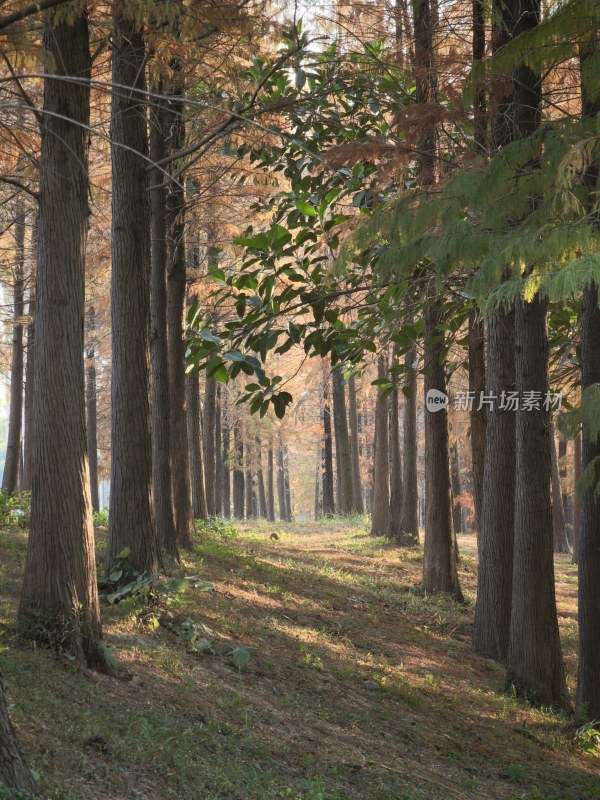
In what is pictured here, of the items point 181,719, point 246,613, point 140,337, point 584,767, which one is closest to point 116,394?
point 140,337

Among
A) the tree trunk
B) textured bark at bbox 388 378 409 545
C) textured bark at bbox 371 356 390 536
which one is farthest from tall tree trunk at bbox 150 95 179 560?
textured bark at bbox 371 356 390 536

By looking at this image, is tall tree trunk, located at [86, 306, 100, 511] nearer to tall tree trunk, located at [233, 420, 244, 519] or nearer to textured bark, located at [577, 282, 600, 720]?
tall tree trunk, located at [233, 420, 244, 519]

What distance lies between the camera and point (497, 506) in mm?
9141

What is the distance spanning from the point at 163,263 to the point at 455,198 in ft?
16.6

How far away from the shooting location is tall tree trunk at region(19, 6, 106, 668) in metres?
5.49

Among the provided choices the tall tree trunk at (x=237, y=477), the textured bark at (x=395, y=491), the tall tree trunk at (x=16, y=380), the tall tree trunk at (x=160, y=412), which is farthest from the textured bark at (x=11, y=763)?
the tall tree trunk at (x=237, y=477)

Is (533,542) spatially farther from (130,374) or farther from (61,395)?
(61,395)

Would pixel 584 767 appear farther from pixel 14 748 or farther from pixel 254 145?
pixel 254 145

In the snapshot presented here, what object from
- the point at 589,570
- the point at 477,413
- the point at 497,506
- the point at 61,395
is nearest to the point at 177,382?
the point at 477,413

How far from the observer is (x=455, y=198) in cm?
621

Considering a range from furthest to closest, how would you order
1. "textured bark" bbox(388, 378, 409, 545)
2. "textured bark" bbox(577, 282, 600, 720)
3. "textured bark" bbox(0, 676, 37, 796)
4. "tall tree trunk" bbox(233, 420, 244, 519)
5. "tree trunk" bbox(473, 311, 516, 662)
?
"tall tree trunk" bbox(233, 420, 244, 519) → "textured bark" bbox(388, 378, 409, 545) → "tree trunk" bbox(473, 311, 516, 662) → "textured bark" bbox(577, 282, 600, 720) → "textured bark" bbox(0, 676, 37, 796)

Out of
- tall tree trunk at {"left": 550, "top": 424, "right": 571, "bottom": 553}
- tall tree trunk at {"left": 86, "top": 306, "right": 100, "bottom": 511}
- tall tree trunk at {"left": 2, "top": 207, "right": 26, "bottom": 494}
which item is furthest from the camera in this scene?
tall tree trunk at {"left": 86, "top": 306, "right": 100, "bottom": 511}

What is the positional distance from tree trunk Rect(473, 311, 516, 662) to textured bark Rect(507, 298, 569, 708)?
91 centimetres

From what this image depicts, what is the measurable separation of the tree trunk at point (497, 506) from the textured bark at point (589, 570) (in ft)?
4.33
